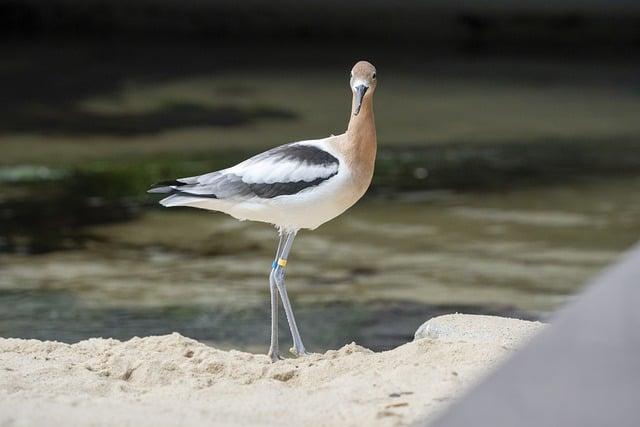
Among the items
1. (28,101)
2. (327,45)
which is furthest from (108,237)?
(327,45)

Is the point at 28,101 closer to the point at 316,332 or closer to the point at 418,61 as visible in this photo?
the point at 418,61

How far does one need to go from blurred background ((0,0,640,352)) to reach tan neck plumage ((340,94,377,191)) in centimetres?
143

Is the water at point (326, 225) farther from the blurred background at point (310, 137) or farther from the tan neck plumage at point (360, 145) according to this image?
the tan neck plumage at point (360, 145)

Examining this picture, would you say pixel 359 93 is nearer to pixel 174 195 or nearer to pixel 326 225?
pixel 174 195

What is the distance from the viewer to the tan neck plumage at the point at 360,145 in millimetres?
5402

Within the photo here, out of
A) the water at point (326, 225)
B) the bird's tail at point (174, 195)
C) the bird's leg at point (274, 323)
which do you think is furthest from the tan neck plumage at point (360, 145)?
the water at point (326, 225)

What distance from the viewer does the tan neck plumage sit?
17.7ft

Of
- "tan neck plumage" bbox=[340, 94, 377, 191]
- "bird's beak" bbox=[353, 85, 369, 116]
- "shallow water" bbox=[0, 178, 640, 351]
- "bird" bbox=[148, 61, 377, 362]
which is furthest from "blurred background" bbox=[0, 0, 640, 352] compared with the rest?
"bird's beak" bbox=[353, 85, 369, 116]

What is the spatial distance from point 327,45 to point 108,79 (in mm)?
4600

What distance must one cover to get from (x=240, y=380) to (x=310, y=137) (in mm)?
8302

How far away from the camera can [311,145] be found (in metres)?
5.57

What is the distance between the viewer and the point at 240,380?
486 cm

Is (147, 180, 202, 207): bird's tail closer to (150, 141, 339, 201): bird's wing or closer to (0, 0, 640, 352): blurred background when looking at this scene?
(150, 141, 339, 201): bird's wing

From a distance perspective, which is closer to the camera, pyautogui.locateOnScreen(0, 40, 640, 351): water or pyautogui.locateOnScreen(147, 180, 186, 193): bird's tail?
pyautogui.locateOnScreen(147, 180, 186, 193): bird's tail
